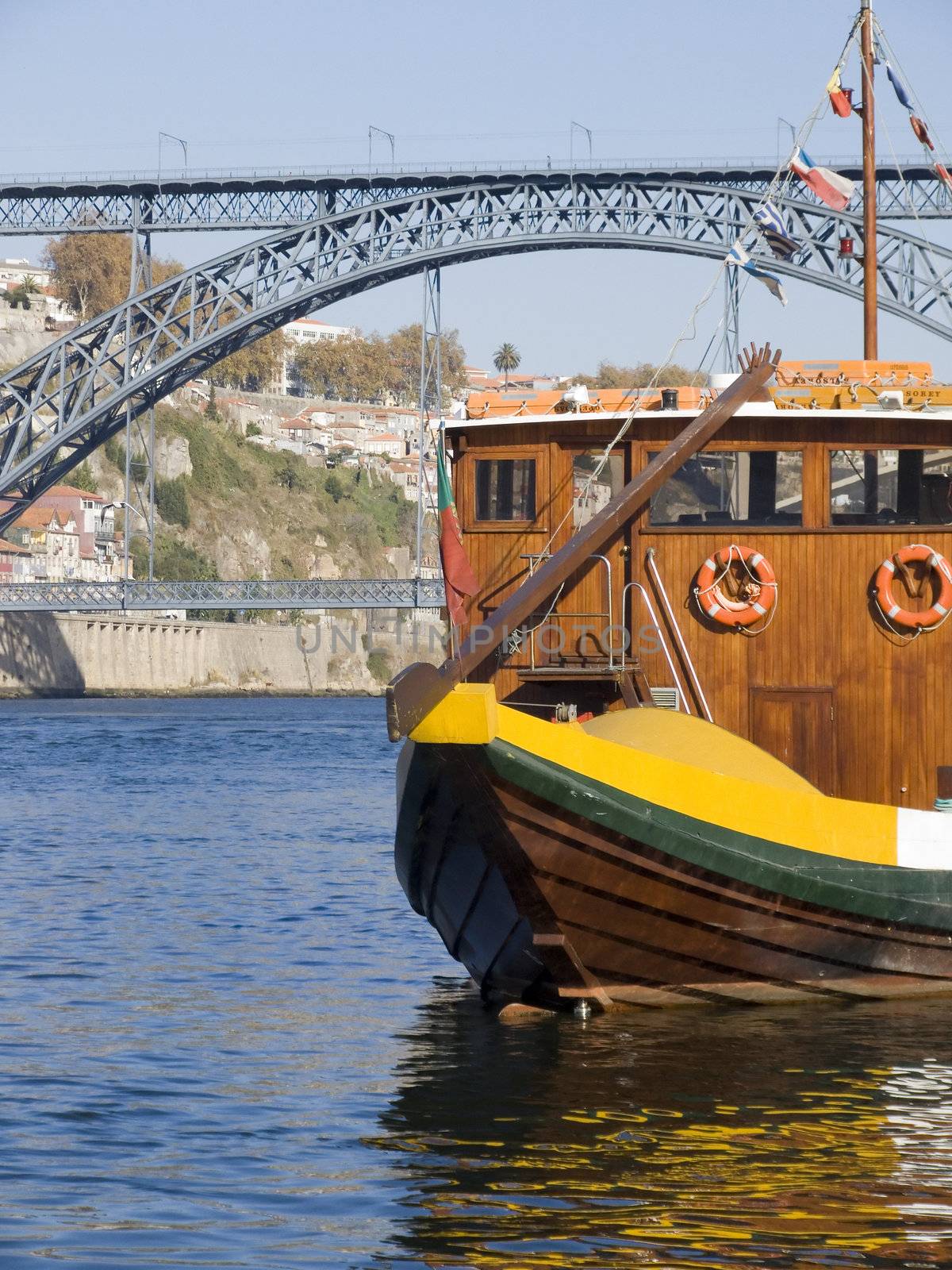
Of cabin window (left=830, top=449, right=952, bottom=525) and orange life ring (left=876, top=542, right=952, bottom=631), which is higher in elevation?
cabin window (left=830, top=449, right=952, bottom=525)

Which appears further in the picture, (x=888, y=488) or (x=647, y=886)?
(x=888, y=488)

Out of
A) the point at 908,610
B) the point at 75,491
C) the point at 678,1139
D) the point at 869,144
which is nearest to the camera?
the point at 678,1139

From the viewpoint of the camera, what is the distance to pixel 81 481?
106125 mm

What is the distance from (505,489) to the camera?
13070mm

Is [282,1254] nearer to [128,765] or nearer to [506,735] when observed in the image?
[506,735]

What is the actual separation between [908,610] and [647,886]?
2986 millimetres

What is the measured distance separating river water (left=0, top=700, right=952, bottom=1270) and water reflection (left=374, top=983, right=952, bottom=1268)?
19mm

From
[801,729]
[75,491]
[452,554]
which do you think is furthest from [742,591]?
[75,491]

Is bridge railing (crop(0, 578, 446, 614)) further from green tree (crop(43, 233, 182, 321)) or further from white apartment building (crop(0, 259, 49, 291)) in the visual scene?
white apartment building (crop(0, 259, 49, 291))

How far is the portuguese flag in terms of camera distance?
12.7m

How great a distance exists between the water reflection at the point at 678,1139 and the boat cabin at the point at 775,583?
77.0 inches

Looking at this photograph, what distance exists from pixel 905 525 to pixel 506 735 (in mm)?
3847

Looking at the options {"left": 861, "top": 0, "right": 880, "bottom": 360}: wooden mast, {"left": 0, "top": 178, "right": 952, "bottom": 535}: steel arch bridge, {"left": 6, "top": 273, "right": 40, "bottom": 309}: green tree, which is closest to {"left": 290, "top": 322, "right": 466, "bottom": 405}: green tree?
{"left": 6, "top": 273, "right": 40, "bottom": 309}: green tree

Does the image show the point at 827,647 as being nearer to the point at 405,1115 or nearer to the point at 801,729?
the point at 801,729
